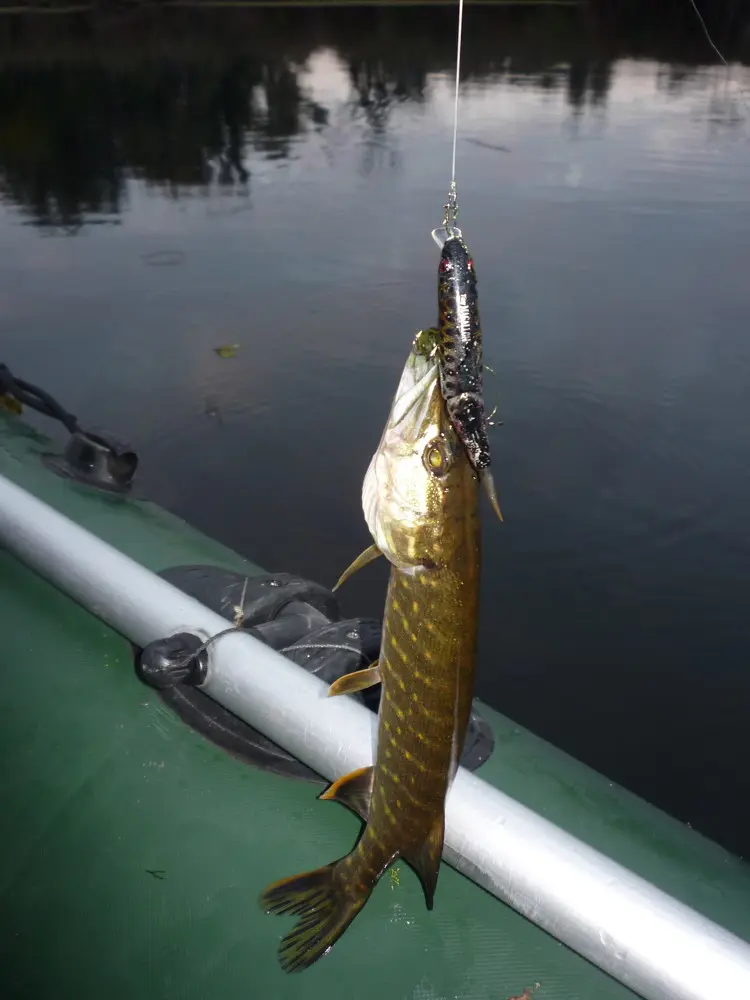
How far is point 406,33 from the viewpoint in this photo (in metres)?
38.7

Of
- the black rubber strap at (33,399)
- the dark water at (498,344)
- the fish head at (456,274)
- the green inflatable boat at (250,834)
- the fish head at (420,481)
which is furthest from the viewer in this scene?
the dark water at (498,344)

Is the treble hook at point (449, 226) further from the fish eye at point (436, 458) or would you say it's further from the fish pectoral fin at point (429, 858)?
the fish pectoral fin at point (429, 858)

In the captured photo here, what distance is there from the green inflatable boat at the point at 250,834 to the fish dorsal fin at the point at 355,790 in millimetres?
92

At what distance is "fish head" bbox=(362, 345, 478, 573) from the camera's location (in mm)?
1788

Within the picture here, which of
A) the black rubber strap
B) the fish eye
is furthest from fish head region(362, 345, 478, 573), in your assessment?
the black rubber strap

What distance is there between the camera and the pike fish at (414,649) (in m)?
1.81

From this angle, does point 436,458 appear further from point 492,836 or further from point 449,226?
point 492,836

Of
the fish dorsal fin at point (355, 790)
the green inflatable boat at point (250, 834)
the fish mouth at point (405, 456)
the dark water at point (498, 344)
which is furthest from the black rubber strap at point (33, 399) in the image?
the fish mouth at point (405, 456)

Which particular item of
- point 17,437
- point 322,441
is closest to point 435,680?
point 17,437

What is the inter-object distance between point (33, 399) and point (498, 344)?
528cm

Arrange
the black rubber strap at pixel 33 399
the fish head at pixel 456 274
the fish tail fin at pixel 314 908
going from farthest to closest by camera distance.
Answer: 1. the black rubber strap at pixel 33 399
2. the fish tail fin at pixel 314 908
3. the fish head at pixel 456 274

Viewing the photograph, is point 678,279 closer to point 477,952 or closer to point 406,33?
point 477,952

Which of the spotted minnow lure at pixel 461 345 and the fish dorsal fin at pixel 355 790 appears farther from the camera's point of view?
the fish dorsal fin at pixel 355 790

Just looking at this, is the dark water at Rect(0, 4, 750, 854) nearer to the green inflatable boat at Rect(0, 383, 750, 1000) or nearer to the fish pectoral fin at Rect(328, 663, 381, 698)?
the green inflatable boat at Rect(0, 383, 750, 1000)
